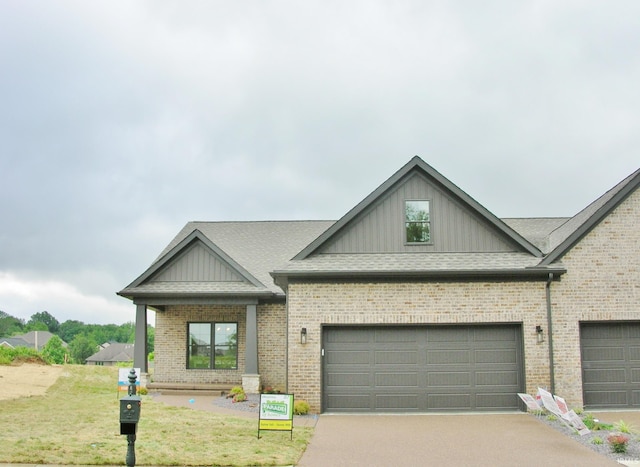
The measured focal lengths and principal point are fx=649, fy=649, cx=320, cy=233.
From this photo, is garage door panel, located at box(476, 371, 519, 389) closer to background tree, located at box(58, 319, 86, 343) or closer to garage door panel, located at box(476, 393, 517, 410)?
garage door panel, located at box(476, 393, 517, 410)

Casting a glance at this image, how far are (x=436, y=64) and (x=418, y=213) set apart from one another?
19.1ft

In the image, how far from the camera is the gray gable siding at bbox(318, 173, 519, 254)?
18078 mm

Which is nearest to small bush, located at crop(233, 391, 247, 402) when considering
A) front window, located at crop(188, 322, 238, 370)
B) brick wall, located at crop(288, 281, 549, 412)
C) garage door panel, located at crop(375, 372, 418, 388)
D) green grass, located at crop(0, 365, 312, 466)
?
green grass, located at crop(0, 365, 312, 466)

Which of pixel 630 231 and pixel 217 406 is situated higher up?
pixel 630 231

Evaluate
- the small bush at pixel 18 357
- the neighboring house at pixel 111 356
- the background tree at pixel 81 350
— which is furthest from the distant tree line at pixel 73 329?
the small bush at pixel 18 357

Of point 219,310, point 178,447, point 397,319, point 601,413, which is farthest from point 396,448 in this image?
point 219,310

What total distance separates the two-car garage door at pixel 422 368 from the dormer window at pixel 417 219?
266 cm

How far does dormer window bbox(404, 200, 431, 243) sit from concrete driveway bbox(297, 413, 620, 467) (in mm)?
5008

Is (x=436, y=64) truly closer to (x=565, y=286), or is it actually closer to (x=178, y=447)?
(x=565, y=286)

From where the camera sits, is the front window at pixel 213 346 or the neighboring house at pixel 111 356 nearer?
the front window at pixel 213 346

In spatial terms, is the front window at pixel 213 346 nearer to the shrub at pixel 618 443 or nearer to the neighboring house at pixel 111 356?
the shrub at pixel 618 443

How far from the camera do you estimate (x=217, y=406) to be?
18.7 m

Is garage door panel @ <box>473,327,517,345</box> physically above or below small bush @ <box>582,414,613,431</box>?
above

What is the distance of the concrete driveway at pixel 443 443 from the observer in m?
11.2
